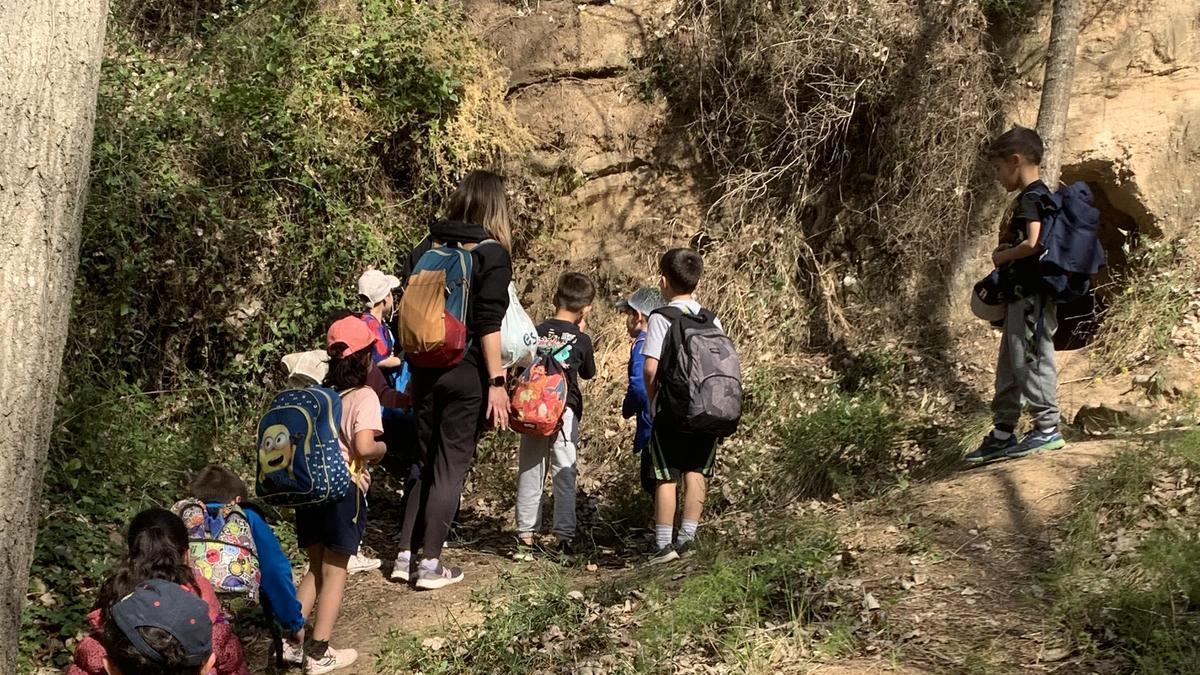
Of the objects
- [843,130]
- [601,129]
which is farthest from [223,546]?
[843,130]

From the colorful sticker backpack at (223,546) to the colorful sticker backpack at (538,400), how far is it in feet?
5.75

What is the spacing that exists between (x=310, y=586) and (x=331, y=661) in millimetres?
381

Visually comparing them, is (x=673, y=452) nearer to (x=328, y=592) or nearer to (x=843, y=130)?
(x=328, y=592)

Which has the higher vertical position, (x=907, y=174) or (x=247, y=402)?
(x=907, y=174)

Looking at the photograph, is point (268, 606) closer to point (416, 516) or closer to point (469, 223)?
point (416, 516)

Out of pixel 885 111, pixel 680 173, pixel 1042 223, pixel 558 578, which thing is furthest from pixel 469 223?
pixel 885 111

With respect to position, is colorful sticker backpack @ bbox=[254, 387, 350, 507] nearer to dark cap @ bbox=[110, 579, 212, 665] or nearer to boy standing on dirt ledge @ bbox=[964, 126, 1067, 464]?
dark cap @ bbox=[110, 579, 212, 665]

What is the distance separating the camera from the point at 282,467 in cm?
490

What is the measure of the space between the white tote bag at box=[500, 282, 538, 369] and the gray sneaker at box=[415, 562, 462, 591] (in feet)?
3.75

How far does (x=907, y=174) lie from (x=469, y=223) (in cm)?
419

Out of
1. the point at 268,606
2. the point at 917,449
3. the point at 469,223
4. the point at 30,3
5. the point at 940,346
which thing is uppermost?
the point at 30,3

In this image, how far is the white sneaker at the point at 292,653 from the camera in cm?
522

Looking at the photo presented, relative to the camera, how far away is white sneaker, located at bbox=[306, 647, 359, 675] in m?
5.14

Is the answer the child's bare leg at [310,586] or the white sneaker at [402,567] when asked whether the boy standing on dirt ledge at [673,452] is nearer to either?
the white sneaker at [402,567]
